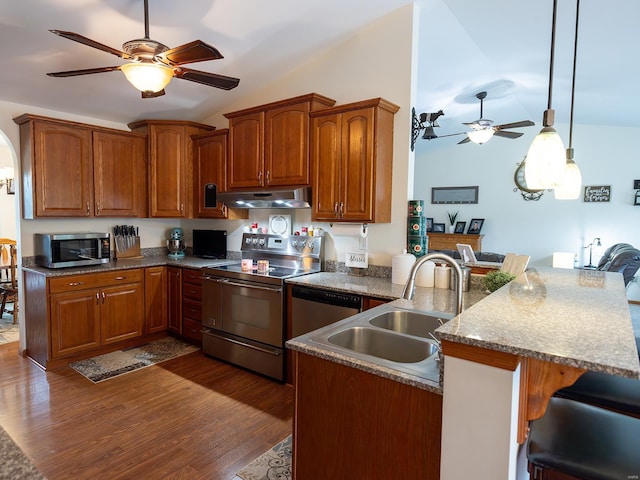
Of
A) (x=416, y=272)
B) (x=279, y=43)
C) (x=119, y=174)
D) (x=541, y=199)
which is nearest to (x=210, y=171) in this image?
(x=119, y=174)

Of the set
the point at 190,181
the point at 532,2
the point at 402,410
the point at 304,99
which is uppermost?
the point at 532,2

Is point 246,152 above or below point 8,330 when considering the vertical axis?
above

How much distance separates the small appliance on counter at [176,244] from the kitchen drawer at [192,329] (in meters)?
0.85

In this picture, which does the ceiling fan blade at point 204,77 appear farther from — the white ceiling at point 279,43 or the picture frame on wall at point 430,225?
the picture frame on wall at point 430,225

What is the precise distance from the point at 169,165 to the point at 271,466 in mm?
3299

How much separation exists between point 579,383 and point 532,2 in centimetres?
247

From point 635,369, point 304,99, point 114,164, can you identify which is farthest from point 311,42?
point 635,369

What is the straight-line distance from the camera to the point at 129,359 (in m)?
3.58

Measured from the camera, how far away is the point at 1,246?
17.1ft

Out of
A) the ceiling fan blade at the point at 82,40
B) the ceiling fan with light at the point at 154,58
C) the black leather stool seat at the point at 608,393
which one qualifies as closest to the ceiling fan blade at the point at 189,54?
the ceiling fan with light at the point at 154,58

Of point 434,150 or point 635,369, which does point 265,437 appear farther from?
point 434,150

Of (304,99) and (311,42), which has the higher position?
(311,42)

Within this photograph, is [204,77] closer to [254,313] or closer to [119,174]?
[254,313]

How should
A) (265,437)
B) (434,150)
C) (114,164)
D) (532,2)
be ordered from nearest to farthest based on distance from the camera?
1. (265,437)
2. (532,2)
3. (114,164)
4. (434,150)
